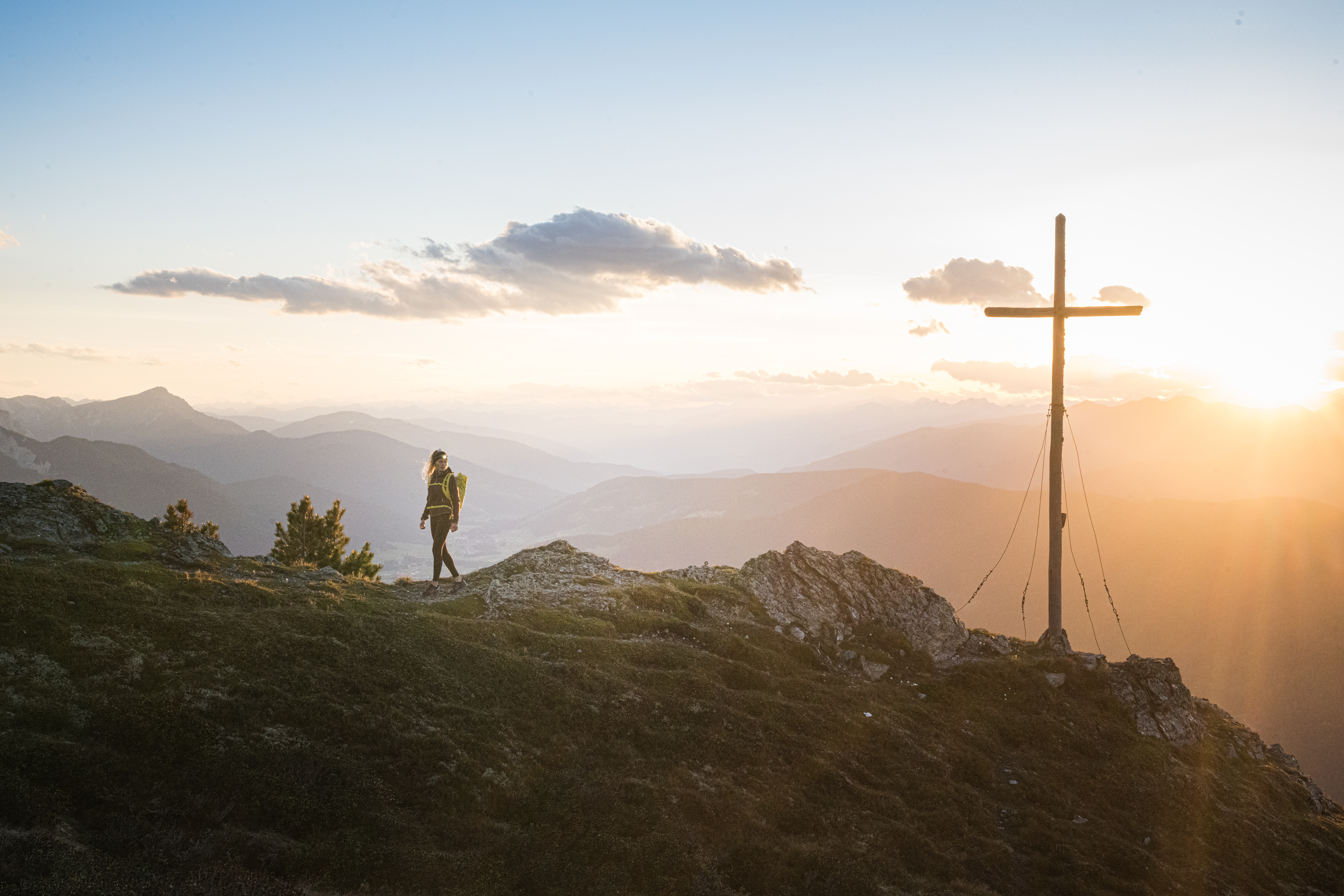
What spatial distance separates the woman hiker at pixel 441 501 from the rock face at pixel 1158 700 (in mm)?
21565

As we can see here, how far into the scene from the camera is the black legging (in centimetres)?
1980

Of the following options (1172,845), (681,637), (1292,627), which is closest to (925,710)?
(1172,845)

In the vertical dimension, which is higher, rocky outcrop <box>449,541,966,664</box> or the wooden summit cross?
the wooden summit cross

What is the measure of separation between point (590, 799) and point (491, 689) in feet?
12.8

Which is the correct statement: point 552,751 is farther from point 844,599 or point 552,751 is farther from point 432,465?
point 844,599

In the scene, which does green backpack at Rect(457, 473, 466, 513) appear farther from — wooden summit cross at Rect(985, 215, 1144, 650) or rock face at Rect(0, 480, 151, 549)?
wooden summit cross at Rect(985, 215, 1144, 650)

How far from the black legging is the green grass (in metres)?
1.80

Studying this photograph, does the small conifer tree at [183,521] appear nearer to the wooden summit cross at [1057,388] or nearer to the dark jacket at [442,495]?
the dark jacket at [442,495]

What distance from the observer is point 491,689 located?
14789 millimetres

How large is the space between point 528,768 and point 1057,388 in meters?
21.3

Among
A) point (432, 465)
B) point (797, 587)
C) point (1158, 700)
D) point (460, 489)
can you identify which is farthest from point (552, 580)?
point (1158, 700)

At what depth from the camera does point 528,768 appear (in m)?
12.7

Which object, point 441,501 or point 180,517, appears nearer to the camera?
point 441,501

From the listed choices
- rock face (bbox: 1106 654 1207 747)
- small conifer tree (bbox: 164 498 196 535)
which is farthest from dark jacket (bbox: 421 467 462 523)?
rock face (bbox: 1106 654 1207 747)
